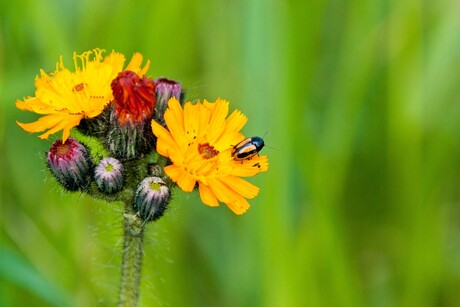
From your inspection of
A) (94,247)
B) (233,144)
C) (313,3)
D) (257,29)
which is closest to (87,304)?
(94,247)

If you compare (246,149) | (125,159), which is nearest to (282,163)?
(246,149)

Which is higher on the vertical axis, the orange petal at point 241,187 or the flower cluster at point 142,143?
the flower cluster at point 142,143

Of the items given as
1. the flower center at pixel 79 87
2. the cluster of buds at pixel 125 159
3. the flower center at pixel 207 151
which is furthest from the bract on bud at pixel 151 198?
the flower center at pixel 79 87

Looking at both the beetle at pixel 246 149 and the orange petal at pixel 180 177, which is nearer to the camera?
the orange petal at pixel 180 177

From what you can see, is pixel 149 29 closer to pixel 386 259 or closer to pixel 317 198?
pixel 317 198

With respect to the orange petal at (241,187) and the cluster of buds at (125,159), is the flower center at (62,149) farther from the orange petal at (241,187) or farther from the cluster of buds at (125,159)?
the orange petal at (241,187)

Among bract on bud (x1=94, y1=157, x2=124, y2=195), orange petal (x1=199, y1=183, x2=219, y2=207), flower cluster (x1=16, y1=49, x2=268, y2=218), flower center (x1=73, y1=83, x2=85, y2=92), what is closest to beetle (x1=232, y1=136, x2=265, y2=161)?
flower cluster (x1=16, y1=49, x2=268, y2=218)
